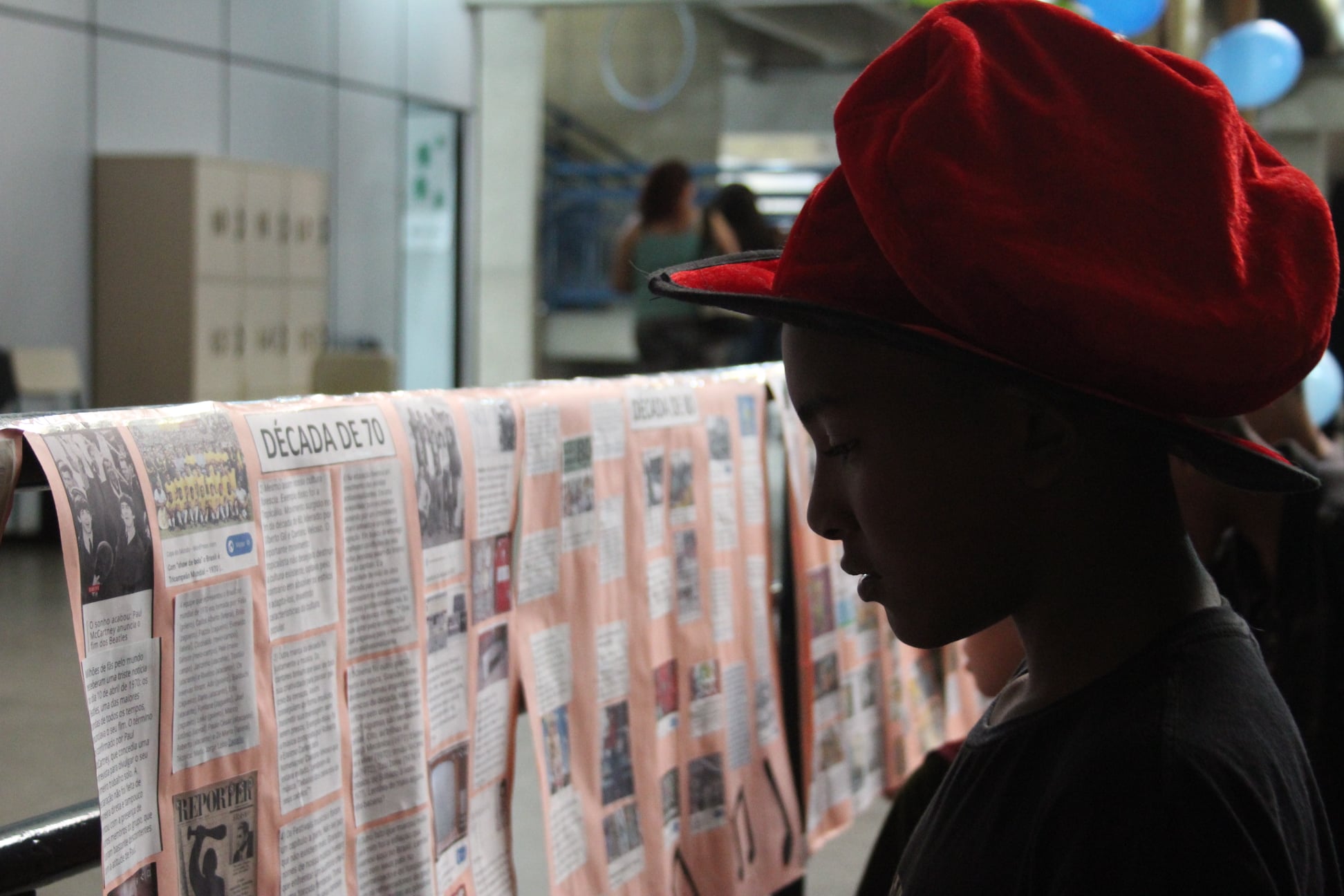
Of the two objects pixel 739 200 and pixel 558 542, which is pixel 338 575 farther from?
pixel 739 200

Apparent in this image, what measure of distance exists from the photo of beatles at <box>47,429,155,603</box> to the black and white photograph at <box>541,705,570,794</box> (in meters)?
0.58

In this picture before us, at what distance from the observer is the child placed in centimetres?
62

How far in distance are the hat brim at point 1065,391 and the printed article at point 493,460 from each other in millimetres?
617

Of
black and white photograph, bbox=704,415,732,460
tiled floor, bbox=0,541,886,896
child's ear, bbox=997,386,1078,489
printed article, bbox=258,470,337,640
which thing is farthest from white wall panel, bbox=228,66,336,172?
child's ear, bbox=997,386,1078,489

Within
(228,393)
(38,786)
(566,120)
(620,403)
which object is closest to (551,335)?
(566,120)

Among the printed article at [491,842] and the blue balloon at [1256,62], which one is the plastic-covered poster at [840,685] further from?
the blue balloon at [1256,62]

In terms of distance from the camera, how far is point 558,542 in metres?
1.46

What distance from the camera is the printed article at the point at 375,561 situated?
44.9 inches

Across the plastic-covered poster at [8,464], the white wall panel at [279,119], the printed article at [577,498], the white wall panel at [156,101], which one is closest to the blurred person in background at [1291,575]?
the printed article at [577,498]

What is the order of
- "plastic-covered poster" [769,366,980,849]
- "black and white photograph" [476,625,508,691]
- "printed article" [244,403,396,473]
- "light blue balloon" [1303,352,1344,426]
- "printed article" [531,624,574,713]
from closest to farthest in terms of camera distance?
"printed article" [244,403,396,473] < "black and white photograph" [476,625,508,691] < "printed article" [531,624,574,713] < "plastic-covered poster" [769,366,980,849] < "light blue balloon" [1303,352,1344,426]

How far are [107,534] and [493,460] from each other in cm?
47

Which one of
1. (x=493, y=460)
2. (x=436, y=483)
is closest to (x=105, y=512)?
(x=436, y=483)

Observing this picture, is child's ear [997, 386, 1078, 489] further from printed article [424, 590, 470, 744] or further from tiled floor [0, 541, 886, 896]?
tiled floor [0, 541, 886, 896]

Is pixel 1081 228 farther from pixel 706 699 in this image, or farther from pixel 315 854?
pixel 706 699
